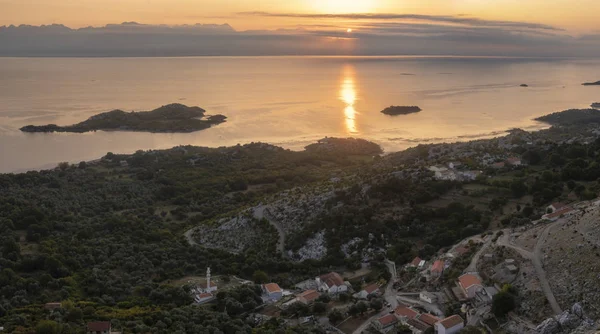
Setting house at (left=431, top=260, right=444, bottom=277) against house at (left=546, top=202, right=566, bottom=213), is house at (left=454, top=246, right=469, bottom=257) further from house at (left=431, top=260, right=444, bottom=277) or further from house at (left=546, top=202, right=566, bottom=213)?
house at (left=546, top=202, right=566, bottom=213)

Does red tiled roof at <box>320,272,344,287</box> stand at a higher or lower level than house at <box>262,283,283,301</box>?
higher

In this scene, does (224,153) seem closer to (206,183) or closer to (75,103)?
(206,183)

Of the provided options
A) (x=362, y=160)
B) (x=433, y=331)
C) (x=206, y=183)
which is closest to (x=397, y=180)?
(x=433, y=331)

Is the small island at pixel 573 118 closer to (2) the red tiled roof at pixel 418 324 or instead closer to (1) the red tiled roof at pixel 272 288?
(1) the red tiled roof at pixel 272 288

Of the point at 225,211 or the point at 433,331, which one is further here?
the point at 225,211

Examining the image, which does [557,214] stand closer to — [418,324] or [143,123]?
[418,324]

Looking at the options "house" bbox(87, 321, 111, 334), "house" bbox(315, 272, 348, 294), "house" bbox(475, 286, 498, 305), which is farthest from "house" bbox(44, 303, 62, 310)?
"house" bbox(475, 286, 498, 305)

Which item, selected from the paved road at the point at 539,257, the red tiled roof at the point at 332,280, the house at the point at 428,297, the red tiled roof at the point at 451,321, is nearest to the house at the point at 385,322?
the house at the point at 428,297
